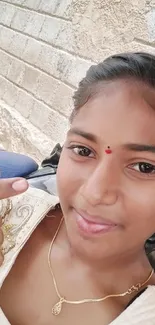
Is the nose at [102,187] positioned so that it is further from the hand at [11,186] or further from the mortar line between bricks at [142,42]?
the mortar line between bricks at [142,42]

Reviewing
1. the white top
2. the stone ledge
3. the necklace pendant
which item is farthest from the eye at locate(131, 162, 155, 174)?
the stone ledge

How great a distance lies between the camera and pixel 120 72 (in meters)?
0.90

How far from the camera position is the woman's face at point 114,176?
0.80 m

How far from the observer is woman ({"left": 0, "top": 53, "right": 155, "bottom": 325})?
2.65 feet

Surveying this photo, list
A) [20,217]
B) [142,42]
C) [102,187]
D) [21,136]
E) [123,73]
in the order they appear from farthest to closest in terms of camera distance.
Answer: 1. [21,136]
2. [142,42]
3. [20,217]
4. [123,73]
5. [102,187]

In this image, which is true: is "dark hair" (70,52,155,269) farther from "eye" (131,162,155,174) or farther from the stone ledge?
the stone ledge

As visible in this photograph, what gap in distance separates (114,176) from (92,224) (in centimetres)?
10

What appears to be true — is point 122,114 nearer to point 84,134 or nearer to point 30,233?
point 84,134

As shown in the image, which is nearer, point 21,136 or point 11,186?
point 11,186

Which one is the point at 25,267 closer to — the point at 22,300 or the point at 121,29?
the point at 22,300

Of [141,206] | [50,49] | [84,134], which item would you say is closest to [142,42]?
[50,49]

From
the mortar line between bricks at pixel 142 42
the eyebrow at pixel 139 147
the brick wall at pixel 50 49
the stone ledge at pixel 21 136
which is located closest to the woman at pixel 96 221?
the eyebrow at pixel 139 147

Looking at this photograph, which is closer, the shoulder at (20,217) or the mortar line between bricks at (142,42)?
the shoulder at (20,217)

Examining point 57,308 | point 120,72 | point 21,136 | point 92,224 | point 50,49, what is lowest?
point 21,136
